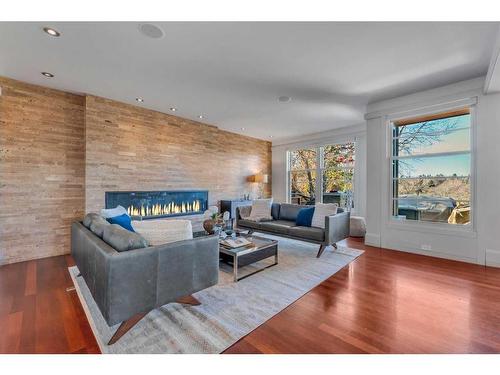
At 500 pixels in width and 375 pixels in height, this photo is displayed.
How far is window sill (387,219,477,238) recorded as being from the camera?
11.2 feet

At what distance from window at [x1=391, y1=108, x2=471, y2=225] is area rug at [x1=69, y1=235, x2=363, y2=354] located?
2079 mm

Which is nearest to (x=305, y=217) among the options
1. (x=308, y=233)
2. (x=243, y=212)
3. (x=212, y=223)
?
(x=308, y=233)

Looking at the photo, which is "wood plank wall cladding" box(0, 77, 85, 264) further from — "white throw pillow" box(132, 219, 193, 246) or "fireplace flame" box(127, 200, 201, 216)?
"white throw pillow" box(132, 219, 193, 246)

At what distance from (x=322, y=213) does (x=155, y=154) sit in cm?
353

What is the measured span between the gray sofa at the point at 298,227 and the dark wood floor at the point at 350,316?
64cm

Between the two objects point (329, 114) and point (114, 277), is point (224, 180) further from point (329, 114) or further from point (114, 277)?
point (114, 277)

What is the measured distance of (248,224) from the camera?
4.59 m

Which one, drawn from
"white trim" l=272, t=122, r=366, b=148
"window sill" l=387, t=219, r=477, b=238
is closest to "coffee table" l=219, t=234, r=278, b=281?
"window sill" l=387, t=219, r=477, b=238

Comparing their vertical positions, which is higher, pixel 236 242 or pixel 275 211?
pixel 275 211

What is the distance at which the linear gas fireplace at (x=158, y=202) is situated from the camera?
13.9 ft

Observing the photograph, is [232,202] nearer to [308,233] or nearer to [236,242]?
[308,233]

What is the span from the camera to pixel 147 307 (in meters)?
1.70
